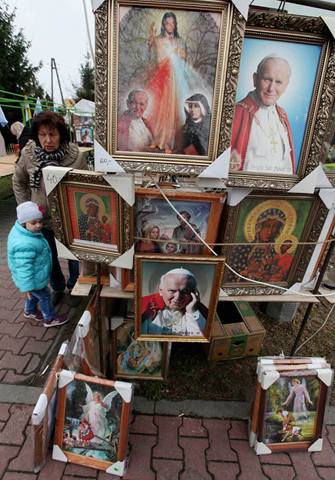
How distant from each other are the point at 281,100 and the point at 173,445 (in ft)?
7.33

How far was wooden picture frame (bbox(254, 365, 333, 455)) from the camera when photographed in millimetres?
1762

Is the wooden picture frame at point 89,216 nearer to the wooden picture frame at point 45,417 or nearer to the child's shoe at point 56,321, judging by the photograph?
the wooden picture frame at point 45,417

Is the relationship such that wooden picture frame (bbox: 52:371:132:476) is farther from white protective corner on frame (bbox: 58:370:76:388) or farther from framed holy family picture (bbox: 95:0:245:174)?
framed holy family picture (bbox: 95:0:245:174)

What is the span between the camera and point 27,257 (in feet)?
7.38

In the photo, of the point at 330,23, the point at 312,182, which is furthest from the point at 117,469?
the point at 330,23

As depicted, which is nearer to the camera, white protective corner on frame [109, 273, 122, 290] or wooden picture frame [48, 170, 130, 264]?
wooden picture frame [48, 170, 130, 264]

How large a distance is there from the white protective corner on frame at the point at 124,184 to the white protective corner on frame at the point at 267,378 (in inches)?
53.6

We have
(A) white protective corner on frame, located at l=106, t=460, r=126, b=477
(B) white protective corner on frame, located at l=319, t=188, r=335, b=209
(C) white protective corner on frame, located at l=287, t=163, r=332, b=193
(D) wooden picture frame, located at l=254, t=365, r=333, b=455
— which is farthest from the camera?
(D) wooden picture frame, located at l=254, t=365, r=333, b=455

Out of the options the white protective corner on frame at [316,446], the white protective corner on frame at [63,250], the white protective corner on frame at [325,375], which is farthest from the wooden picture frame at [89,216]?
the white protective corner on frame at [316,446]

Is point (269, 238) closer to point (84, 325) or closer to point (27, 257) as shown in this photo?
point (84, 325)

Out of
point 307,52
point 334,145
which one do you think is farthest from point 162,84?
point 334,145

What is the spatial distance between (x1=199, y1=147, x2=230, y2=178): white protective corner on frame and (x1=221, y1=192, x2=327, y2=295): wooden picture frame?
31 cm

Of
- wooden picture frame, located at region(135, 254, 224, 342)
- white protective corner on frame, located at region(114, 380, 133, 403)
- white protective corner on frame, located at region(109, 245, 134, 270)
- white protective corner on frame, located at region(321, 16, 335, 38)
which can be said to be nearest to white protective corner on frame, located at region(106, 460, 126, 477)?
white protective corner on frame, located at region(114, 380, 133, 403)

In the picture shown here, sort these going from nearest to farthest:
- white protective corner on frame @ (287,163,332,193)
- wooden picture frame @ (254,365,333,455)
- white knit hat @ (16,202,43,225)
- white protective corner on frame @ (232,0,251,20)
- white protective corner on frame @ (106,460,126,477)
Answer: white protective corner on frame @ (232,0,251,20) → white protective corner on frame @ (287,163,332,193) → white protective corner on frame @ (106,460,126,477) → wooden picture frame @ (254,365,333,455) → white knit hat @ (16,202,43,225)
